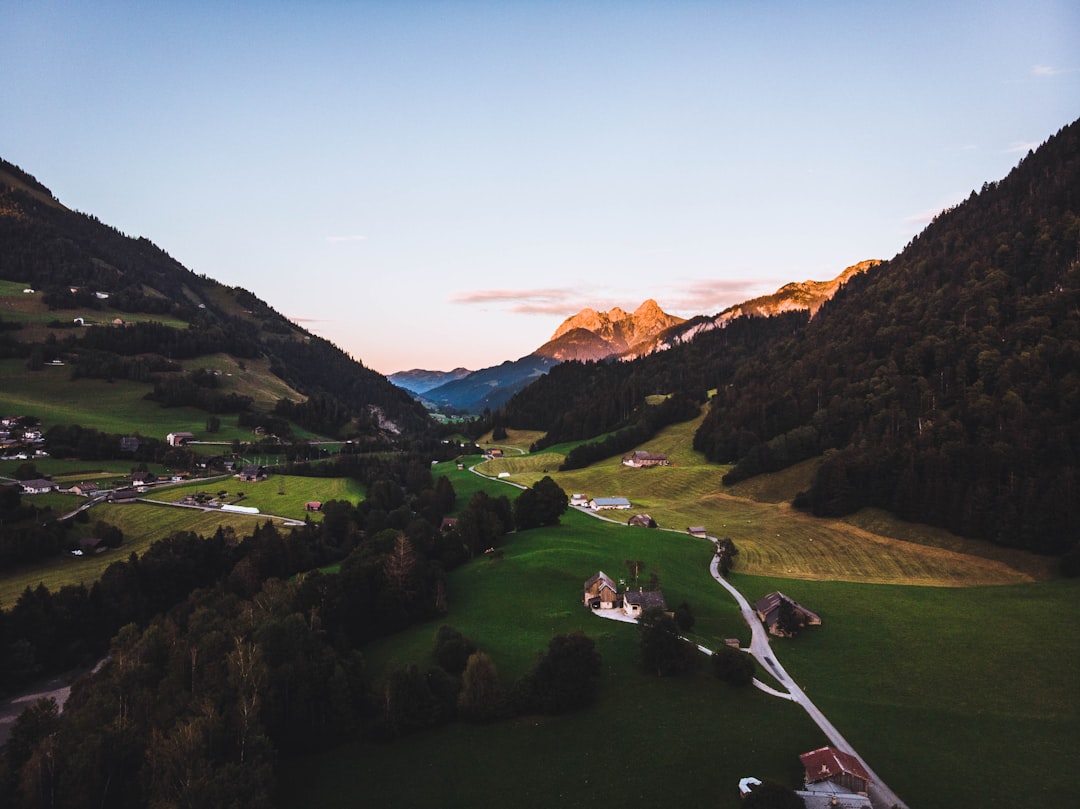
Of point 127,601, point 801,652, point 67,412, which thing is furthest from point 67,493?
point 801,652

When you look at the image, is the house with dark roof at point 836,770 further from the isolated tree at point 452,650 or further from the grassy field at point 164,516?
the grassy field at point 164,516

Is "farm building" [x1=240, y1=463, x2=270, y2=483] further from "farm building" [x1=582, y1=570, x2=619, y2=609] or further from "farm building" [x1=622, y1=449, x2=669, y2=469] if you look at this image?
"farm building" [x1=582, y1=570, x2=619, y2=609]

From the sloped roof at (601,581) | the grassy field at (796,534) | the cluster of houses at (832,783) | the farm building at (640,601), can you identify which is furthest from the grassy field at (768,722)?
the grassy field at (796,534)

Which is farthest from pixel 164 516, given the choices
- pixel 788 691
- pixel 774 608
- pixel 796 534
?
pixel 796 534

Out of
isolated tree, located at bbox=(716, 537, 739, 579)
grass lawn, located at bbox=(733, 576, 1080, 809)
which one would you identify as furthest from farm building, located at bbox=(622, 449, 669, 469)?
grass lawn, located at bbox=(733, 576, 1080, 809)

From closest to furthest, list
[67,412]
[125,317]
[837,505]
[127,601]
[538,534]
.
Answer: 1. [127,601]
2. [538,534]
3. [837,505]
4. [67,412]
5. [125,317]

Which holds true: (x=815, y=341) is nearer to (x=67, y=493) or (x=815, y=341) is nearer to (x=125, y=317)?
(x=67, y=493)
